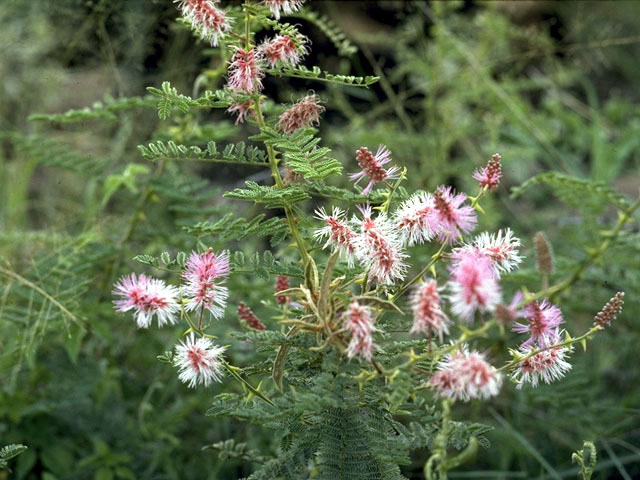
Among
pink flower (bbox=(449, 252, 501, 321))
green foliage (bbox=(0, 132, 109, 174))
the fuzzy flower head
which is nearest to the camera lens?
pink flower (bbox=(449, 252, 501, 321))

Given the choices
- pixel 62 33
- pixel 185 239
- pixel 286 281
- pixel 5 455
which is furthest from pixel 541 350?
pixel 62 33

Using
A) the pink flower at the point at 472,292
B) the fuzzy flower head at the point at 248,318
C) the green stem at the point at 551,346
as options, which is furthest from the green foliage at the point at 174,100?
the green stem at the point at 551,346

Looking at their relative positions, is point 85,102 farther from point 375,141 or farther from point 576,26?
point 576,26

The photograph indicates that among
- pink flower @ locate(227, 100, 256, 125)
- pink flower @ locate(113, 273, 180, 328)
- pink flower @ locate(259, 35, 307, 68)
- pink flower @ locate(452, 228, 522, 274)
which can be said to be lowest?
pink flower @ locate(113, 273, 180, 328)

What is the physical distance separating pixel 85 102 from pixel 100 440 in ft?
7.46

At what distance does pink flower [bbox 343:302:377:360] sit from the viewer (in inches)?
42.1

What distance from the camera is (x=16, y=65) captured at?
11.4 feet

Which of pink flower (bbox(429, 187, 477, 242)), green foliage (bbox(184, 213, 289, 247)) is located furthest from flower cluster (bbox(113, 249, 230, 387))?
pink flower (bbox(429, 187, 477, 242))

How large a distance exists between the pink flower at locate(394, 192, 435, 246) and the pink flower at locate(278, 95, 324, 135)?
23 centimetres

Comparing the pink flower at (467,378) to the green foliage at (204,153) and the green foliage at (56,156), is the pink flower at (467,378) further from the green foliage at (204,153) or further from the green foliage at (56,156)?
the green foliage at (56,156)

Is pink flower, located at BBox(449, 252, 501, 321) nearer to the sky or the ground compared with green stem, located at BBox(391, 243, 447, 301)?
nearer to the ground

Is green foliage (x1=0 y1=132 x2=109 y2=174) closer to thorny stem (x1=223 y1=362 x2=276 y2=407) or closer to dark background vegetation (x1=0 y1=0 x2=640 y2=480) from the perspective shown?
dark background vegetation (x1=0 y1=0 x2=640 y2=480)

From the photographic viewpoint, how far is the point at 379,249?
117cm

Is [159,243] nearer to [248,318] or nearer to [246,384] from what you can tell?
[248,318]
